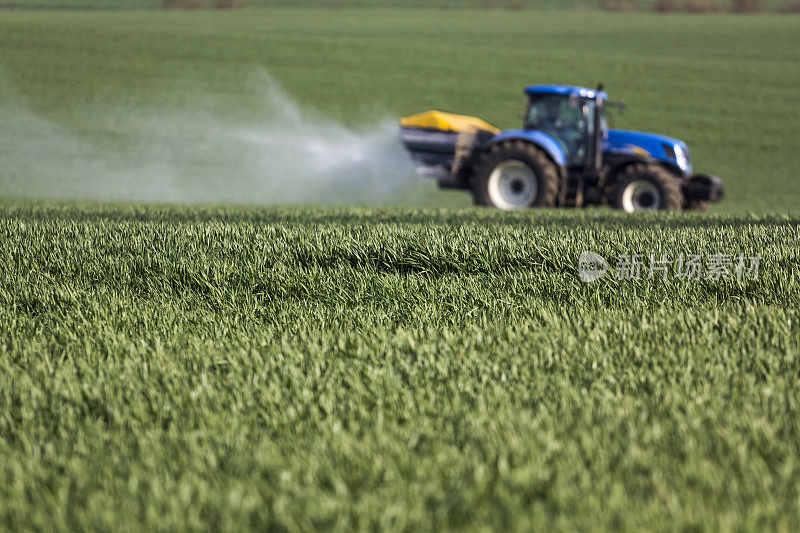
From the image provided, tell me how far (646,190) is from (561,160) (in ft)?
4.38

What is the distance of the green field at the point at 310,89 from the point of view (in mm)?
20484

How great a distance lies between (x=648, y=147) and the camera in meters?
11.0

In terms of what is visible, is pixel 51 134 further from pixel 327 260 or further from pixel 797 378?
pixel 797 378

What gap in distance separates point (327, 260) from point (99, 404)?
242cm

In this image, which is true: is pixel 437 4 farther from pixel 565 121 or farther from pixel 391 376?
pixel 391 376

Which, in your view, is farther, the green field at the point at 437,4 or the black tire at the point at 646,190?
the green field at the point at 437,4

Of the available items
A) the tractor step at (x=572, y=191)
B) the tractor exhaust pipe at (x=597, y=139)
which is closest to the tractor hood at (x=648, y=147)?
the tractor exhaust pipe at (x=597, y=139)

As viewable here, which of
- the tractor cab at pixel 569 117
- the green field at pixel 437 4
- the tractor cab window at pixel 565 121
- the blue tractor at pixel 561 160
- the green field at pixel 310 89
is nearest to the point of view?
the blue tractor at pixel 561 160

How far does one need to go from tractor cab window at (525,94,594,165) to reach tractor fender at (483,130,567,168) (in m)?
0.17

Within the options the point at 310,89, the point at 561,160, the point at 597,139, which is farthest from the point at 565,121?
the point at 310,89

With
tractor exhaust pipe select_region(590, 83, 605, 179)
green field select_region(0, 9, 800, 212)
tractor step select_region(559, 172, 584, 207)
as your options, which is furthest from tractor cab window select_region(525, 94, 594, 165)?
green field select_region(0, 9, 800, 212)

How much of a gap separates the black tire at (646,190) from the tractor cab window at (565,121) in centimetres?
78

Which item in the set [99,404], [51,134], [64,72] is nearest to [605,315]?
[99,404]

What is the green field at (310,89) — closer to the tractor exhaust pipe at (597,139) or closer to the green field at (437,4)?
the green field at (437,4)
